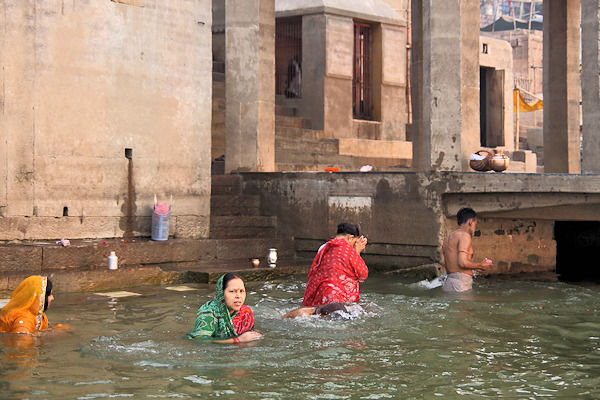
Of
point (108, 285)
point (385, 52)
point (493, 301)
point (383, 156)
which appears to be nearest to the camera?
point (493, 301)

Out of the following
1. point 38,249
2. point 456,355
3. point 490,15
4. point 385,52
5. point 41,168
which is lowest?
point 456,355

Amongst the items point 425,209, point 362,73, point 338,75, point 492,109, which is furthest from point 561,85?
point 492,109

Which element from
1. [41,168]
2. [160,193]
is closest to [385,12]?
[160,193]

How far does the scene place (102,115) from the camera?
12664 millimetres

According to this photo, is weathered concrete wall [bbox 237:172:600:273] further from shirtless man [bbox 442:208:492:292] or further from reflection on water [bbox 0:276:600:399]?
reflection on water [bbox 0:276:600:399]

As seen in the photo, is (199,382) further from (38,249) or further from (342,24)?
(342,24)

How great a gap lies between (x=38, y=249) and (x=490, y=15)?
177 ft

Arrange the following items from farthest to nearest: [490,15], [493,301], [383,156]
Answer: [490,15] → [383,156] → [493,301]

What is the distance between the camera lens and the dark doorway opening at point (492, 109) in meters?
28.2

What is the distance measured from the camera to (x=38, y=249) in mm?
11039

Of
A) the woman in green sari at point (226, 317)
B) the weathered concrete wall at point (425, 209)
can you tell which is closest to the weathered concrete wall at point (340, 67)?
the weathered concrete wall at point (425, 209)

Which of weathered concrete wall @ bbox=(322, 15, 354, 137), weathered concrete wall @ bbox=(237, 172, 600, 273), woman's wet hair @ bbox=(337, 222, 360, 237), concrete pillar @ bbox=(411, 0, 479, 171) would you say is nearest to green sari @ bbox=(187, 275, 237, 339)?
woman's wet hair @ bbox=(337, 222, 360, 237)

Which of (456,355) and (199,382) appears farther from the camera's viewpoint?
(456,355)

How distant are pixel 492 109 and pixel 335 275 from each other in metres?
20.7
